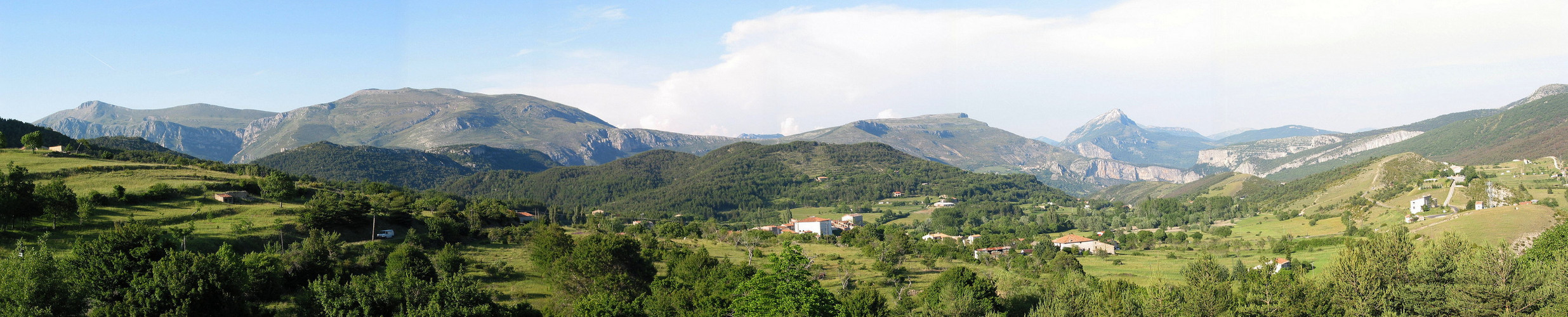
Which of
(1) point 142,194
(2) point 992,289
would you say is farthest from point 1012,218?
(1) point 142,194

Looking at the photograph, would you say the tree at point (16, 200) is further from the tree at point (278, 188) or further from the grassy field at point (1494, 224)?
the grassy field at point (1494, 224)

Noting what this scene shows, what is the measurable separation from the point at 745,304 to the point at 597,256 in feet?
58.4

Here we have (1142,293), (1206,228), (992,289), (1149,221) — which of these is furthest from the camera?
(1149,221)

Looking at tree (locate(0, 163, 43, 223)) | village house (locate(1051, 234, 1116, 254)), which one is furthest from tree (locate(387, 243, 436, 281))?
village house (locate(1051, 234, 1116, 254))

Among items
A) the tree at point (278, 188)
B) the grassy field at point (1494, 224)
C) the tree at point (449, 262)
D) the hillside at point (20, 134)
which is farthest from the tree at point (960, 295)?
the hillside at point (20, 134)

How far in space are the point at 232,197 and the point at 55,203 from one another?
17212 millimetres

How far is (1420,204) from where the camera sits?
93562 millimetres

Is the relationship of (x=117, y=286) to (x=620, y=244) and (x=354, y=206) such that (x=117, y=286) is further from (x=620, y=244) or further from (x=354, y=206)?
(x=354, y=206)

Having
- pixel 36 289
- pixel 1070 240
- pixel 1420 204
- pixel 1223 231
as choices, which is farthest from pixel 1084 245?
pixel 36 289

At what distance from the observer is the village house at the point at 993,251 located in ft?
270

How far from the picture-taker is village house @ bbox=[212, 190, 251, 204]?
59750 millimetres

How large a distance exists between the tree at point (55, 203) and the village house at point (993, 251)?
231 feet

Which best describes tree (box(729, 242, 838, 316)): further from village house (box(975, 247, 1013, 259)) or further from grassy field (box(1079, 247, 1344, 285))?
village house (box(975, 247, 1013, 259))

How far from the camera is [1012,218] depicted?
150625 mm
